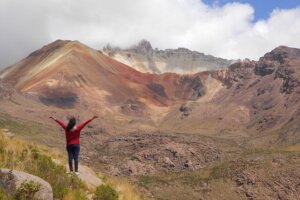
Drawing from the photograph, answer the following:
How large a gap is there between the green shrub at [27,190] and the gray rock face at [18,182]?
1.04ft

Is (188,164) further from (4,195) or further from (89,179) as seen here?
(4,195)

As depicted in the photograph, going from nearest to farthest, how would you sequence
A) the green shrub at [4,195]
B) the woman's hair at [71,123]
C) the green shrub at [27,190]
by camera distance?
the green shrub at [4,195]
the green shrub at [27,190]
the woman's hair at [71,123]

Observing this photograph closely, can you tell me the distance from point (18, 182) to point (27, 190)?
2.95ft

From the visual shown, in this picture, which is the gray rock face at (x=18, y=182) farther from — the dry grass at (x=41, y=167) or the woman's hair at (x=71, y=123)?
the woman's hair at (x=71, y=123)

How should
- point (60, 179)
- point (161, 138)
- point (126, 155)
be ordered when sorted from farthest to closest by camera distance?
point (161, 138)
point (126, 155)
point (60, 179)

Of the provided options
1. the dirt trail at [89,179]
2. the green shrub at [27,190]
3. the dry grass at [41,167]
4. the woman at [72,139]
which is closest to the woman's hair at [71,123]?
the woman at [72,139]

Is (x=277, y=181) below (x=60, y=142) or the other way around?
below

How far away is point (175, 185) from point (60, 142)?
43.1 metres

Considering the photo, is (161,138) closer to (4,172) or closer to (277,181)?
(277,181)

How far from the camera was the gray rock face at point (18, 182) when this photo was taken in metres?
14.2

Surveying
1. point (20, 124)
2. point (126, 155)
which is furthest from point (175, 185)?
point (20, 124)

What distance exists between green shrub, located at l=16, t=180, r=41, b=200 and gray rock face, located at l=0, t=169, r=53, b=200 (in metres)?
0.32

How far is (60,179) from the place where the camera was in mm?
16812

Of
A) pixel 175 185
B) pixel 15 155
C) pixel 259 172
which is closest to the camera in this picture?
pixel 15 155
